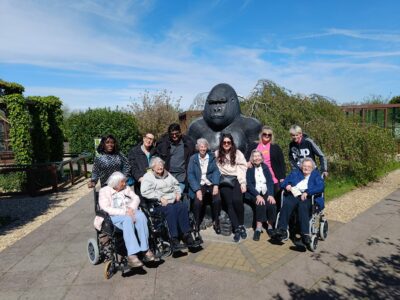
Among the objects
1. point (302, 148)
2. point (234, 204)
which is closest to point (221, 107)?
point (302, 148)

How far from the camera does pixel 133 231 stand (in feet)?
11.7

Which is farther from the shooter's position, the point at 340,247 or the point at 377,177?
the point at 377,177

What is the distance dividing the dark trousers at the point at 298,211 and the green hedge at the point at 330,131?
3.61m

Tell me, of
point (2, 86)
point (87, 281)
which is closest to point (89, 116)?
point (2, 86)

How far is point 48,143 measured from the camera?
1191 centimetres

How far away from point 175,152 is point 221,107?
112cm

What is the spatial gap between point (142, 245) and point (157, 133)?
1455 cm

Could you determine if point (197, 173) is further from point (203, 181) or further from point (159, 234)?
point (159, 234)

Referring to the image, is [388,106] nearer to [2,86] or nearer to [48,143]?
[48,143]

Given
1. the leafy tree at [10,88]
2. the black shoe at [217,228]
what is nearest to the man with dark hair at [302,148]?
the black shoe at [217,228]

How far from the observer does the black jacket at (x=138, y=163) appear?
4848 millimetres

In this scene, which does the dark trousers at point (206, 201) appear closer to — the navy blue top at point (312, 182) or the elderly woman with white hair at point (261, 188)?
the elderly woman with white hair at point (261, 188)

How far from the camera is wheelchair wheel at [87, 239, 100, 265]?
388 centimetres

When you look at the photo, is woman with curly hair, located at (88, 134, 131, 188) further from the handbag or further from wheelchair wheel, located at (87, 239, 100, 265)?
the handbag
